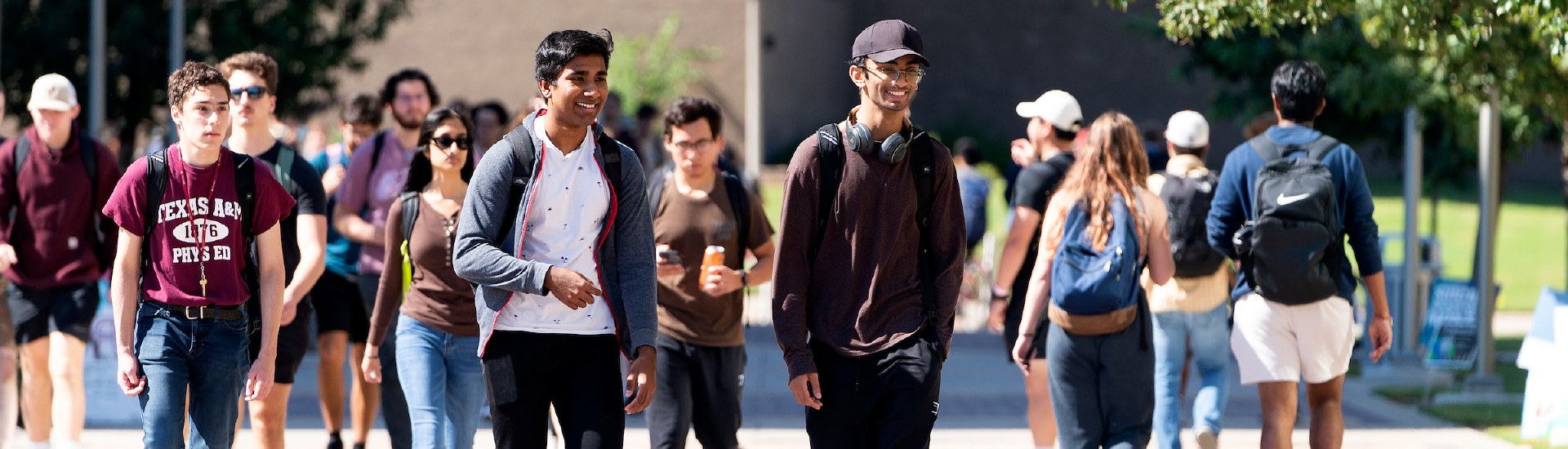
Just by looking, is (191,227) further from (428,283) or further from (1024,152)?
(1024,152)

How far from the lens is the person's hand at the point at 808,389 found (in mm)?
4070

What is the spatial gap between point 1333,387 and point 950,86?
3121 centimetres

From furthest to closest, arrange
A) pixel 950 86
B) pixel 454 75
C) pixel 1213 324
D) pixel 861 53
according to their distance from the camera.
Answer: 1. pixel 950 86
2. pixel 454 75
3. pixel 1213 324
4. pixel 861 53

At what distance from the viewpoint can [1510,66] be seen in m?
8.38

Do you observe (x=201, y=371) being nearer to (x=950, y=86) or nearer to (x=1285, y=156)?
(x=1285, y=156)

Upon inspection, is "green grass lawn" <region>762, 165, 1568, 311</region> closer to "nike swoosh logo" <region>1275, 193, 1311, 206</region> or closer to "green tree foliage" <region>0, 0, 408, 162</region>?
"green tree foliage" <region>0, 0, 408, 162</region>

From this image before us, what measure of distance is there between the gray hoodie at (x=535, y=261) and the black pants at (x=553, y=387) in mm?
72

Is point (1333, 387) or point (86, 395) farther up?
point (1333, 387)

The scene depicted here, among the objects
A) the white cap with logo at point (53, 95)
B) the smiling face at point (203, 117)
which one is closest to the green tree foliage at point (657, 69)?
the white cap with logo at point (53, 95)

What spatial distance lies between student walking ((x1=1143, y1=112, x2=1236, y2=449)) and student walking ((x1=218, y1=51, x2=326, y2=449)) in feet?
12.0

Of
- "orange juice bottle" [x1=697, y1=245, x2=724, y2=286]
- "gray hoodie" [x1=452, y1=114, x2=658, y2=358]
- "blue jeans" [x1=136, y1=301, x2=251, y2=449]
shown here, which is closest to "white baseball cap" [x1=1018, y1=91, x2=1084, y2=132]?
"orange juice bottle" [x1=697, y1=245, x2=724, y2=286]

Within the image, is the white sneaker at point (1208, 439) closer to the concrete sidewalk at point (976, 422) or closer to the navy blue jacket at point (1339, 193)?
the navy blue jacket at point (1339, 193)

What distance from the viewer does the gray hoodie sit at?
3.82 meters

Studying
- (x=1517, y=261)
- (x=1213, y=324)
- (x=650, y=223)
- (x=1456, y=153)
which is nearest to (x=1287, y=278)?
(x=1213, y=324)
